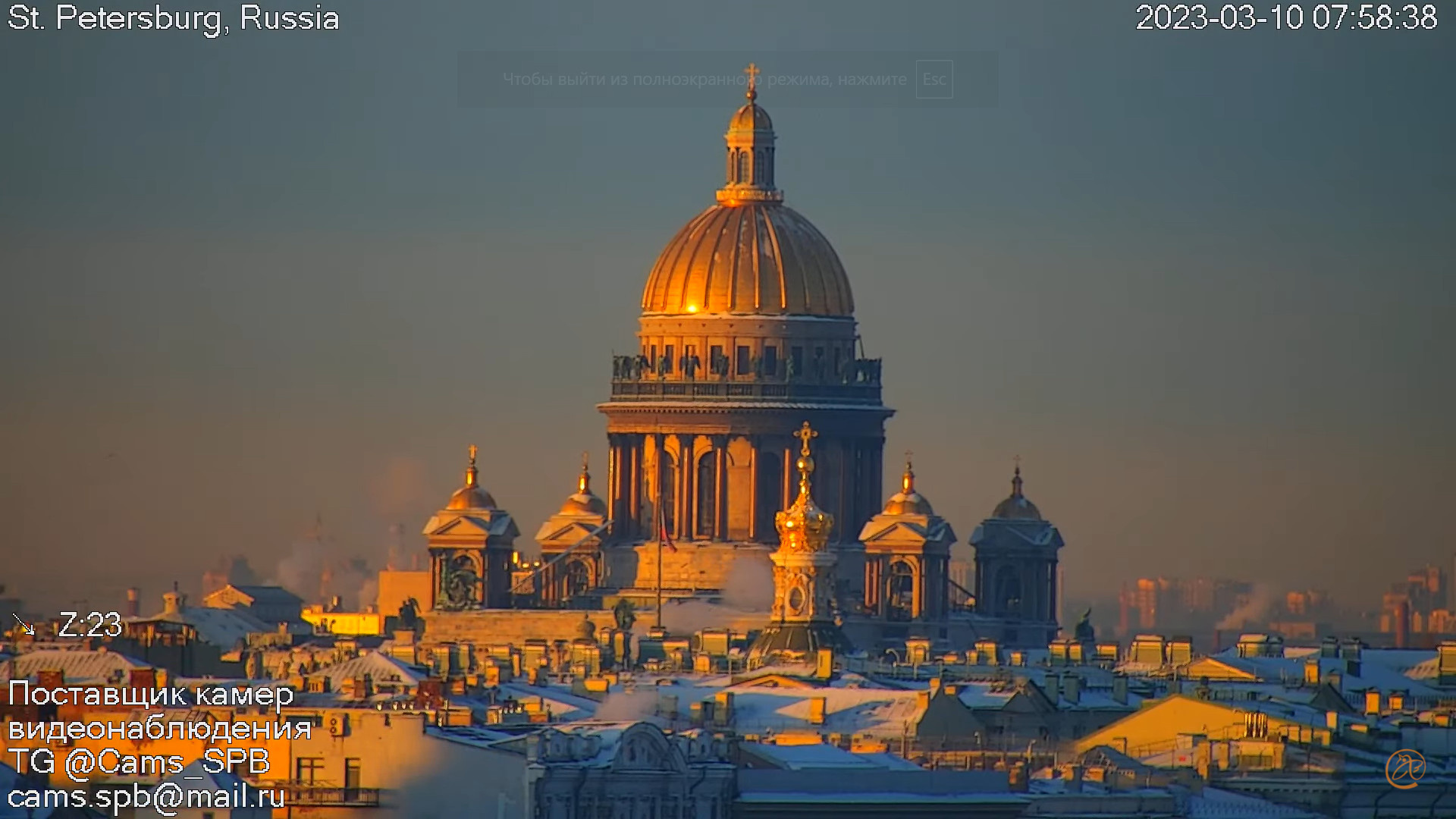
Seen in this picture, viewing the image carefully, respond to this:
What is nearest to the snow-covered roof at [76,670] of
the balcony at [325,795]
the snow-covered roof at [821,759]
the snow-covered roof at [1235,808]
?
the snow-covered roof at [821,759]

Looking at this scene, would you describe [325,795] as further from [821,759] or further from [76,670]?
[76,670]

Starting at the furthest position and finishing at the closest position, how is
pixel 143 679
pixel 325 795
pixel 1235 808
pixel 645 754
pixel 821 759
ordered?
pixel 143 679, pixel 821 759, pixel 1235 808, pixel 645 754, pixel 325 795

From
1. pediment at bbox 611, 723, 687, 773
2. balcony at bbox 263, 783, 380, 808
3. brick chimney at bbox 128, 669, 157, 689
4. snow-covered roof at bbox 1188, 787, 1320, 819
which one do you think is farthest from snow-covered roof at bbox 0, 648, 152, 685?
snow-covered roof at bbox 1188, 787, 1320, 819

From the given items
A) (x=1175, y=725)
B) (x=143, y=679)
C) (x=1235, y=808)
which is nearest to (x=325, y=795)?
(x=1235, y=808)

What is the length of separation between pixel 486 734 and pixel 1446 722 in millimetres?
27781

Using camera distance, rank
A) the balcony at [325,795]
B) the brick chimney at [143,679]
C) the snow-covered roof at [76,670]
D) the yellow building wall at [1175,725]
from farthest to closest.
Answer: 1. the snow-covered roof at [76,670]
2. the yellow building wall at [1175,725]
3. the brick chimney at [143,679]
4. the balcony at [325,795]

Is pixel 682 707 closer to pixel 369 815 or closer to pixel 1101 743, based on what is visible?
pixel 1101 743

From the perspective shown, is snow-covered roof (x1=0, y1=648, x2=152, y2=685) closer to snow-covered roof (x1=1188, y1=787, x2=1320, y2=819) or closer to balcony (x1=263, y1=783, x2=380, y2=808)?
balcony (x1=263, y1=783, x2=380, y2=808)

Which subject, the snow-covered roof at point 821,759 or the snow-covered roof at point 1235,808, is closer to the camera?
the snow-covered roof at point 821,759

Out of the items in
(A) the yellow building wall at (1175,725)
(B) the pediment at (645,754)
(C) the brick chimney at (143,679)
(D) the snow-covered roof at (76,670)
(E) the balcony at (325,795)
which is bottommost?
(E) the balcony at (325,795)

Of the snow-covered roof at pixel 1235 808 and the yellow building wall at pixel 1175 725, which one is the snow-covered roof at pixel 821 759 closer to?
the snow-covered roof at pixel 1235 808

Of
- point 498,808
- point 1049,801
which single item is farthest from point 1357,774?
point 498,808

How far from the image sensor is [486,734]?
173250mm

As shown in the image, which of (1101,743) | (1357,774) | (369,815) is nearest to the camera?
(369,815)
